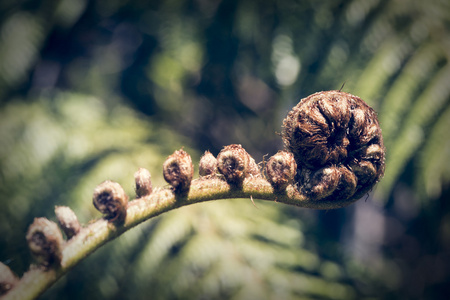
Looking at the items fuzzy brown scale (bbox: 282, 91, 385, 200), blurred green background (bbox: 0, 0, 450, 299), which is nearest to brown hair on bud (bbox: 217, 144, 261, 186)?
fuzzy brown scale (bbox: 282, 91, 385, 200)

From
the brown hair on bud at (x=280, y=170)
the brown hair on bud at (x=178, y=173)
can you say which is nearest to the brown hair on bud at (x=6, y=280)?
the brown hair on bud at (x=178, y=173)

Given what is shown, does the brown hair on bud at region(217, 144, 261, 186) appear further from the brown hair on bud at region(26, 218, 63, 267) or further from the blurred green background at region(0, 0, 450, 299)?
the blurred green background at region(0, 0, 450, 299)

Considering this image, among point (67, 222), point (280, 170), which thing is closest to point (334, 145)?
point (280, 170)

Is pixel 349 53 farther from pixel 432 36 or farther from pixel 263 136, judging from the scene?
pixel 263 136

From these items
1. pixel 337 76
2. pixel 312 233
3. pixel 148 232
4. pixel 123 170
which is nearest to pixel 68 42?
pixel 123 170

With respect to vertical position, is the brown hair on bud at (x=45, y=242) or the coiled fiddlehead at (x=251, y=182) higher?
the coiled fiddlehead at (x=251, y=182)

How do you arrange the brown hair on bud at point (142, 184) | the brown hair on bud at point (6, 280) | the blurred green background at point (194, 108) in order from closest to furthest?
the brown hair on bud at point (6, 280), the brown hair on bud at point (142, 184), the blurred green background at point (194, 108)

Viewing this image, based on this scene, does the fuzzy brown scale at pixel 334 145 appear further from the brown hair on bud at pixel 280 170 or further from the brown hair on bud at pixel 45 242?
the brown hair on bud at pixel 45 242
